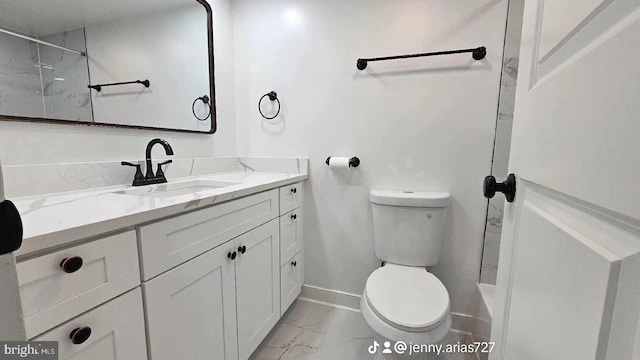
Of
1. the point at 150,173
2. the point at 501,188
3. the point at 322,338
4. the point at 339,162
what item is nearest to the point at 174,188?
the point at 150,173

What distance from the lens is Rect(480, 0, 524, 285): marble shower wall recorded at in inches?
51.4

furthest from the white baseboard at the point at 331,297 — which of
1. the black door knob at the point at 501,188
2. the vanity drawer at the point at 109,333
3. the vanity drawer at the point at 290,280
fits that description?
the black door knob at the point at 501,188

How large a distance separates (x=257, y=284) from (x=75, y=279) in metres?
0.76

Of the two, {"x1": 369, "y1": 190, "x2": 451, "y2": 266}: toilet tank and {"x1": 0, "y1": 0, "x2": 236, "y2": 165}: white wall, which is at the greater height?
{"x1": 0, "y1": 0, "x2": 236, "y2": 165}: white wall

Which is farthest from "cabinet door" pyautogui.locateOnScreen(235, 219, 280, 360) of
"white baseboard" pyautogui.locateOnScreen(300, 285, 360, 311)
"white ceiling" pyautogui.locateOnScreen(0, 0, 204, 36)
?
"white ceiling" pyautogui.locateOnScreen(0, 0, 204, 36)

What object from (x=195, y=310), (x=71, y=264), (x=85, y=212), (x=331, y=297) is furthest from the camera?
(x=331, y=297)

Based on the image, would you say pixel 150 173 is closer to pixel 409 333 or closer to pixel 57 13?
pixel 57 13

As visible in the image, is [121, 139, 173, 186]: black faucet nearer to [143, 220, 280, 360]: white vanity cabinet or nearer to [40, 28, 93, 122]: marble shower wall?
[40, 28, 93, 122]: marble shower wall

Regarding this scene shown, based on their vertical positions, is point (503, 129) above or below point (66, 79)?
below

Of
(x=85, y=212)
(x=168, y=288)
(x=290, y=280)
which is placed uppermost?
(x=85, y=212)

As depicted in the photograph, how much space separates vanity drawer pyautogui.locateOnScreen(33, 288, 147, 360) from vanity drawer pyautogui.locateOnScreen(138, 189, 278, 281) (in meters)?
0.08

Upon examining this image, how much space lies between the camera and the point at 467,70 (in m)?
1.39

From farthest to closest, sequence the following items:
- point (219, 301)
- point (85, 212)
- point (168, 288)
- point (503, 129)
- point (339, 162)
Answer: point (339, 162), point (503, 129), point (219, 301), point (168, 288), point (85, 212)

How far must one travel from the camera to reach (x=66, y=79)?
976 mm
